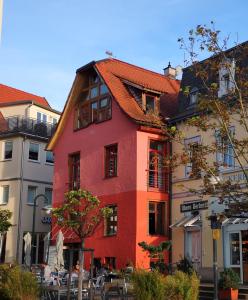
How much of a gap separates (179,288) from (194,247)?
1406 centimetres

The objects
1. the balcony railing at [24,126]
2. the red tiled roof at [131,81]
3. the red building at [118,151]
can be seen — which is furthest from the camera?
the balcony railing at [24,126]

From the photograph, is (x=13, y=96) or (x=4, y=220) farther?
(x=13, y=96)

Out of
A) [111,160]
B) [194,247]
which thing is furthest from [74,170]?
[194,247]

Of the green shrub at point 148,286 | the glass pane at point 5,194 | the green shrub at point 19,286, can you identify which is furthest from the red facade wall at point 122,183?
the green shrub at point 148,286

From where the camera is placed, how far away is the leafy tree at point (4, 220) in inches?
1350

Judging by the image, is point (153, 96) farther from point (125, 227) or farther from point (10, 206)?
point (10, 206)

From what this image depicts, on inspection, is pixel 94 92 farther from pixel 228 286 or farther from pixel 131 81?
pixel 228 286

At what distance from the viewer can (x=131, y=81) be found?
29484mm

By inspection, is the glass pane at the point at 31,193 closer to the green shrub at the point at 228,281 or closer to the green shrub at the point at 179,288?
the green shrub at the point at 228,281

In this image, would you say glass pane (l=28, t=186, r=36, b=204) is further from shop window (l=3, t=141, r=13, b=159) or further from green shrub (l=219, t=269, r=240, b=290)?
green shrub (l=219, t=269, r=240, b=290)

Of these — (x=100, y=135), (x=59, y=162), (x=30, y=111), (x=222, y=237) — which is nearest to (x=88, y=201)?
(x=222, y=237)

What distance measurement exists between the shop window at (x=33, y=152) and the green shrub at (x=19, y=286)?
25407mm

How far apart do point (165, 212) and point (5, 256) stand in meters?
14.0

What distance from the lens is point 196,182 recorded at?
2628cm
